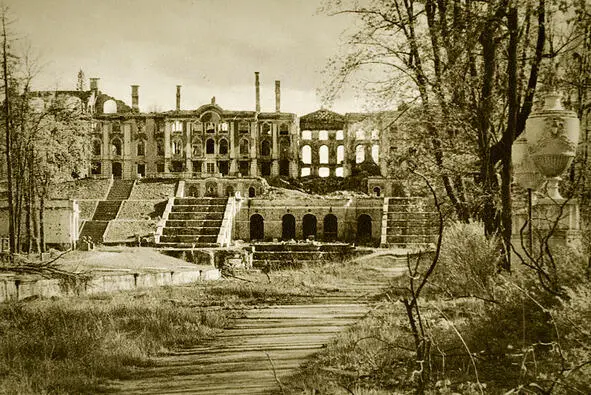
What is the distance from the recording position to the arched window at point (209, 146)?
173ft

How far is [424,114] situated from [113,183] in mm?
35665

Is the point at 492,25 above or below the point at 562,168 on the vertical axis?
above

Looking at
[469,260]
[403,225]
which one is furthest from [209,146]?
[469,260]

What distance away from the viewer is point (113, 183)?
44.5m

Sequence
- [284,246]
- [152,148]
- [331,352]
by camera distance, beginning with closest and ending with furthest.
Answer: [331,352]
[284,246]
[152,148]

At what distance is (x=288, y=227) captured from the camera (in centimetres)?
4128

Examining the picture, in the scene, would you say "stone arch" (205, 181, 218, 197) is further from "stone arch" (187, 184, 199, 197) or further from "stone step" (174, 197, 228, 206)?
"stone step" (174, 197, 228, 206)

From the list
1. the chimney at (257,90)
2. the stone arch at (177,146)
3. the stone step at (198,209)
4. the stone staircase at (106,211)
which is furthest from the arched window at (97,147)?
the stone step at (198,209)

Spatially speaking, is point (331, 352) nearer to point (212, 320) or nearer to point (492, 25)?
point (212, 320)

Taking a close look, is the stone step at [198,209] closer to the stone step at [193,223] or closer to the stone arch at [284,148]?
the stone step at [193,223]

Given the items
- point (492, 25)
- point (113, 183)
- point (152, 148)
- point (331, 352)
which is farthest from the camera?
point (152, 148)

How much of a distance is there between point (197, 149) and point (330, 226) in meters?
16.7

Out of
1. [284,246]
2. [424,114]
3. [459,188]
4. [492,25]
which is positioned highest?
[492,25]

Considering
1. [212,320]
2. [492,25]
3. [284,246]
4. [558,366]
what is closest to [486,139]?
[492,25]
